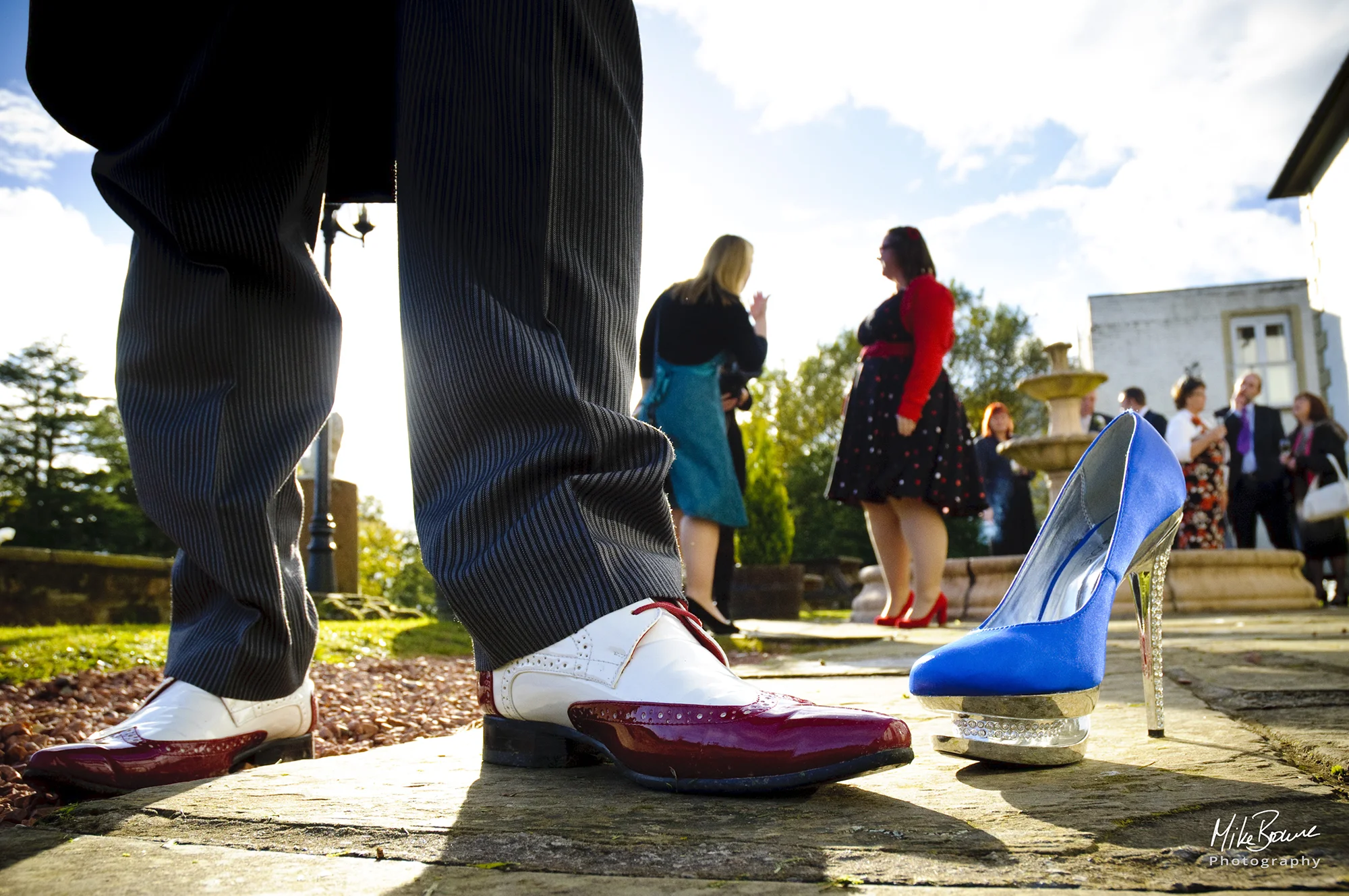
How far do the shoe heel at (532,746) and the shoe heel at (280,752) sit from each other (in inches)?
16.8

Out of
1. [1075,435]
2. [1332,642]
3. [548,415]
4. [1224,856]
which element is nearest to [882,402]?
[1332,642]

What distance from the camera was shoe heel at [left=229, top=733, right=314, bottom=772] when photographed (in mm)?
1398

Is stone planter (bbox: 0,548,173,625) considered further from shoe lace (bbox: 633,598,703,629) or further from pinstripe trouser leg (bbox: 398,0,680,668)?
shoe lace (bbox: 633,598,703,629)

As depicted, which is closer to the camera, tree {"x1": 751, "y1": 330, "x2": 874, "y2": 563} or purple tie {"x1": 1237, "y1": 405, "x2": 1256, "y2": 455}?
purple tie {"x1": 1237, "y1": 405, "x2": 1256, "y2": 455}

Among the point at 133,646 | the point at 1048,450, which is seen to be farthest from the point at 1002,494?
the point at 133,646

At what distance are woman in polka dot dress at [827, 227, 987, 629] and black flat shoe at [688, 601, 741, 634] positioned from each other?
3.21 feet

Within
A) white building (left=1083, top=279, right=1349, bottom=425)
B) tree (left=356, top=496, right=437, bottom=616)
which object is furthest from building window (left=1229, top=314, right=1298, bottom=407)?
tree (left=356, top=496, right=437, bottom=616)

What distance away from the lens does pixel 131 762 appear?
1213mm

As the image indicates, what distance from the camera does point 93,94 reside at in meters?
1.40

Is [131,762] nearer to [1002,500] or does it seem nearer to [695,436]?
[695,436]

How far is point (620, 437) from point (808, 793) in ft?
1.58

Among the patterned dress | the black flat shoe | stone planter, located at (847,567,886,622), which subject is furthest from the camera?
the patterned dress

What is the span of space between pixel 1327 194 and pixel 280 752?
741 inches
